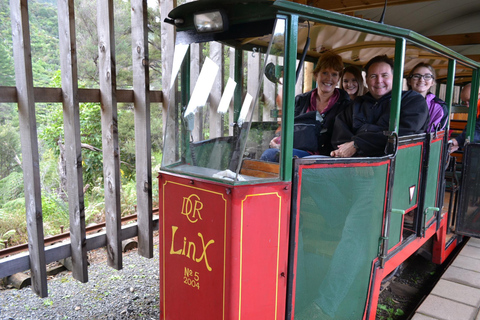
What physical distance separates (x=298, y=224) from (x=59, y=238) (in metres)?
2.65

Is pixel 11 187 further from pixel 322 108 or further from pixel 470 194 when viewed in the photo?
pixel 470 194

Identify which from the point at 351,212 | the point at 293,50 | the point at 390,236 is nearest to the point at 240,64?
the point at 293,50

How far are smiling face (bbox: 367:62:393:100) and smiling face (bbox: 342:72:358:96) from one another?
0.42m

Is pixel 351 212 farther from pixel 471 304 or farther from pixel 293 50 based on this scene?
pixel 471 304

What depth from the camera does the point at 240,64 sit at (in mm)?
2338

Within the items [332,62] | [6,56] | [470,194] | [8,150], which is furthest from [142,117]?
[8,150]

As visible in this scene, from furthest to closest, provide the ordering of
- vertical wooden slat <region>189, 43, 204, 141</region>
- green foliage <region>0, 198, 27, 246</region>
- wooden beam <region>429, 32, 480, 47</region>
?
1. green foliage <region>0, 198, 27, 246</region>
2. wooden beam <region>429, 32, 480, 47</region>
3. vertical wooden slat <region>189, 43, 204, 141</region>

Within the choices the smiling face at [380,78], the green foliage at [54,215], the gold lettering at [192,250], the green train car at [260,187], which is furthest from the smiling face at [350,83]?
the green foliage at [54,215]

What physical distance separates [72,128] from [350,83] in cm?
227

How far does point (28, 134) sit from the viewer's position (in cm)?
260

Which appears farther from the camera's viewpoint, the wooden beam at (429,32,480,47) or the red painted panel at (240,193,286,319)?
the wooden beam at (429,32,480,47)

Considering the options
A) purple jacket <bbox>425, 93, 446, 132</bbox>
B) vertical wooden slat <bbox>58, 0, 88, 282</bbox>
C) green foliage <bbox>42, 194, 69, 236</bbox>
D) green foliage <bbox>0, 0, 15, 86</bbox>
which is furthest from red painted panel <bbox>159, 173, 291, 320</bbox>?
green foliage <bbox>0, 0, 15, 86</bbox>

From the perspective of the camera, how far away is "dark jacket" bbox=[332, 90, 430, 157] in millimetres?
2574

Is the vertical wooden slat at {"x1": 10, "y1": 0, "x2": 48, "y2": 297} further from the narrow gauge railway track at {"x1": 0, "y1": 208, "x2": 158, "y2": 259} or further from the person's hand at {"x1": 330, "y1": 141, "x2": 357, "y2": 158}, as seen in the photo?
the person's hand at {"x1": 330, "y1": 141, "x2": 357, "y2": 158}
